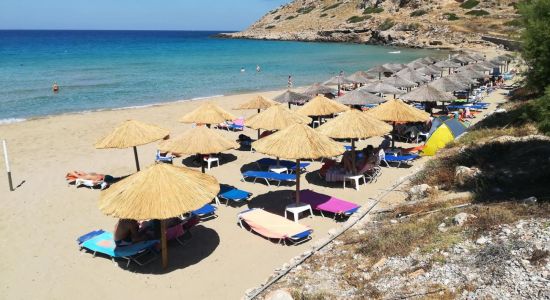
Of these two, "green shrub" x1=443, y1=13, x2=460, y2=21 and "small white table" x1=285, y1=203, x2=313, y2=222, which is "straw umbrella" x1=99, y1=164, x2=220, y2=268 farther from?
"green shrub" x1=443, y1=13, x2=460, y2=21

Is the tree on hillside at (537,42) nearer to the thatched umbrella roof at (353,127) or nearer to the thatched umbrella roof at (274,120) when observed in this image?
the thatched umbrella roof at (353,127)

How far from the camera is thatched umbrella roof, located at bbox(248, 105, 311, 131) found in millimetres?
13891

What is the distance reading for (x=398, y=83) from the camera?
23578 mm

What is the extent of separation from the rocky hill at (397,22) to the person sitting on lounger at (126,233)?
64981 millimetres

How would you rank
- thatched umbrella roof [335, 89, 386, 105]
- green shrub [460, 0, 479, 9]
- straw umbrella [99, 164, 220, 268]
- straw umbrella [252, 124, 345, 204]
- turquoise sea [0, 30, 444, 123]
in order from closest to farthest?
straw umbrella [99, 164, 220, 268] < straw umbrella [252, 124, 345, 204] < thatched umbrella roof [335, 89, 386, 105] < turquoise sea [0, 30, 444, 123] < green shrub [460, 0, 479, 9]

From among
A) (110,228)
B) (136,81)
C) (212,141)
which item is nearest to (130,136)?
(212,141)

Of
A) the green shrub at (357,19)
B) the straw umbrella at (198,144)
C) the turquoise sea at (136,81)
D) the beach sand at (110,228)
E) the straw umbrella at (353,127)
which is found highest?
the green shrub at (357,19)

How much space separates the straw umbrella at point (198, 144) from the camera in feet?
37.2

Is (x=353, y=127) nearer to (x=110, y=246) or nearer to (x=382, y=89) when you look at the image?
(x=110, y=246)

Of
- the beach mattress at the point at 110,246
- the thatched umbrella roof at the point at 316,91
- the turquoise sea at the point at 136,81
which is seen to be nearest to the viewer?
the beach mattress at the point at 110,246

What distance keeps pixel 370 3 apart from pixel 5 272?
106905mm

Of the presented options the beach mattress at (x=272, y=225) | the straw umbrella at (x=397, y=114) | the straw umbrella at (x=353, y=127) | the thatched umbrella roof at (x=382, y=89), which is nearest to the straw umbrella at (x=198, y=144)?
the beach mattress at (x=272, y=225)

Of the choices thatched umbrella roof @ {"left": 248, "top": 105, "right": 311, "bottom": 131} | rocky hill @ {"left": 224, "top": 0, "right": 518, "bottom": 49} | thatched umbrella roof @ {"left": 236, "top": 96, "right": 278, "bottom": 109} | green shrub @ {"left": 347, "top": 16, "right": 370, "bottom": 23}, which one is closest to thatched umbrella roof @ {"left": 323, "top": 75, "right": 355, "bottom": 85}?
thatched umbrella roof @ {"left": 236, "top": 96, "right": 278, "bottom": 109}

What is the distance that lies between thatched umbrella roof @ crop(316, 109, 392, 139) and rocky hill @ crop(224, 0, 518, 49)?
59.1m
